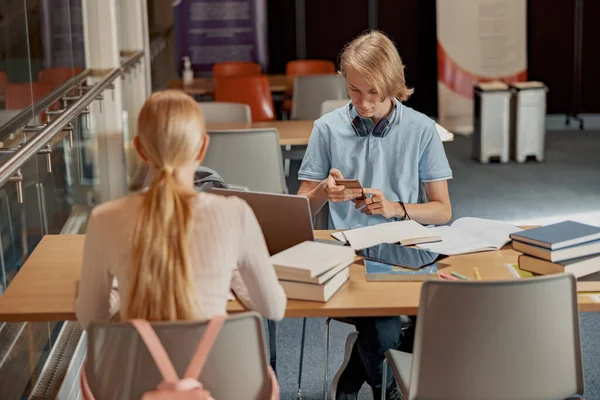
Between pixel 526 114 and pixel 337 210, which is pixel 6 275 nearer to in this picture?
pixel 337 210

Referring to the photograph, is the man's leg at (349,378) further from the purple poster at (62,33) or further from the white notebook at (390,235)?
the purple poster at (62,33)

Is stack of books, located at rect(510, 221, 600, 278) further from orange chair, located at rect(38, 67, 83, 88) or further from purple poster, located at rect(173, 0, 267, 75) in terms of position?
purple poster, located at rect(173, 0, 267, 75)

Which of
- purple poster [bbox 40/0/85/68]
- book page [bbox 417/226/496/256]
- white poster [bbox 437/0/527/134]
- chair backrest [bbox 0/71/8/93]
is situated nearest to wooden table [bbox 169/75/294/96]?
white poster [bbox 437/0/527/134]

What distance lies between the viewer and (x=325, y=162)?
11.6 feet

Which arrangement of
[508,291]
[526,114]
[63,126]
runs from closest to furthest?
[508,291], [63,126], [526,114]

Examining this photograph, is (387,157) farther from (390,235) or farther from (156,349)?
(156,349)

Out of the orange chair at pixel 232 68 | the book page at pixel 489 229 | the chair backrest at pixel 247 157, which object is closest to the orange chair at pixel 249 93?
the orange chair at pixel 232 68

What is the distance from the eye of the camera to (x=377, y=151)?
3.45 metres

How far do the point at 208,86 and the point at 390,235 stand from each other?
551 centimetres

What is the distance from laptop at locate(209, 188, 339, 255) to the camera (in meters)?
2.71

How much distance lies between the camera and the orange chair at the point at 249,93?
7.52 meters

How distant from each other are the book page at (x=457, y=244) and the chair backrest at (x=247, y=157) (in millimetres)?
1889

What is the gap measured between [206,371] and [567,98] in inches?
363

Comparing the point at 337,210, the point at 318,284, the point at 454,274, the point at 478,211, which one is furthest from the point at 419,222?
the point at 478,211
